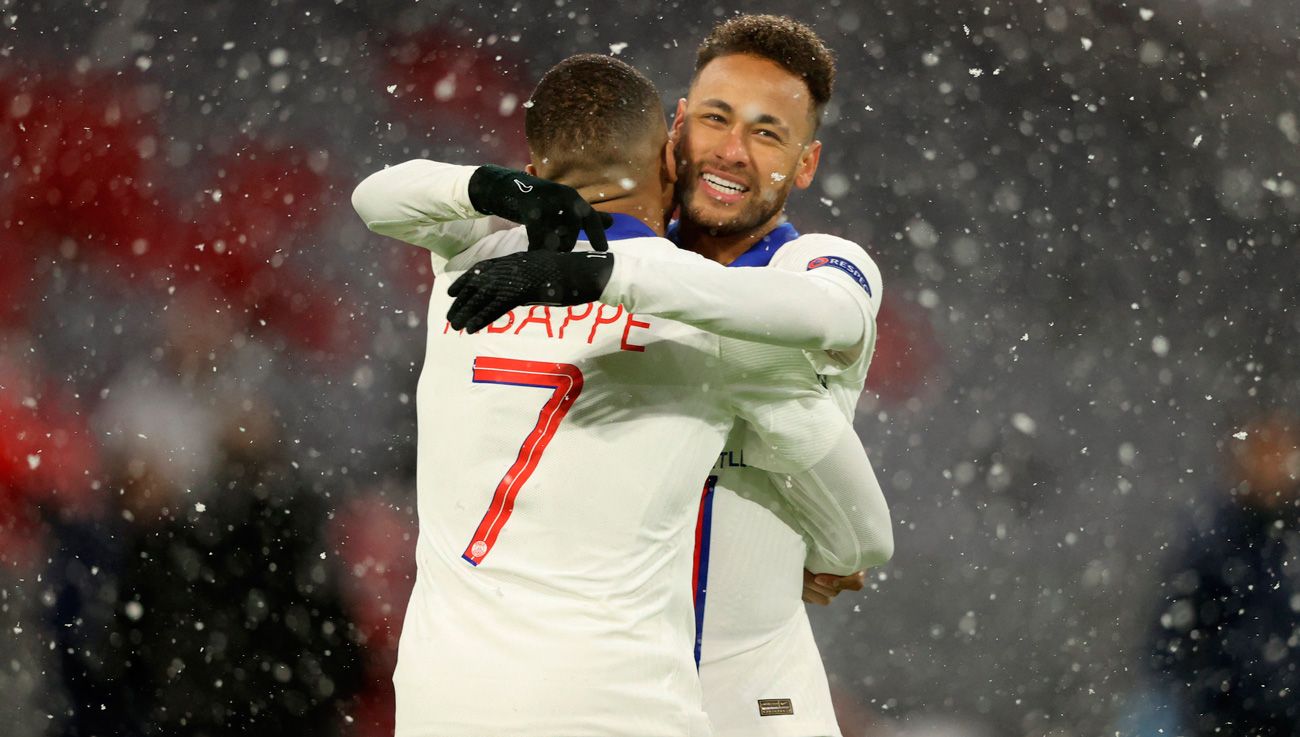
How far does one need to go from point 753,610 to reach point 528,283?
1.05m

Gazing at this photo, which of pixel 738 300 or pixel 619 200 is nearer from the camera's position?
pixel 738 300

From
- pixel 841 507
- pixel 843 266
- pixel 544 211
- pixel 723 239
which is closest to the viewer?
pixel 544 211

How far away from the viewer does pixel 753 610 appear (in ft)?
8.80

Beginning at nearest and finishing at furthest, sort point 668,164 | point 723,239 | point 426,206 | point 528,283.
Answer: point 528,283 → point 426,206 → point 668,164 → point 723,239

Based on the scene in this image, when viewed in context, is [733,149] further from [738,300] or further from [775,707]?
[775,707]

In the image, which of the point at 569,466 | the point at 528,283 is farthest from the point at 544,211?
the point at 569,466

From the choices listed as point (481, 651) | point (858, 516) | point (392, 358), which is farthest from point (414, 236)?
point (392, 358)

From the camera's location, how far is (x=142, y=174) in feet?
22.1

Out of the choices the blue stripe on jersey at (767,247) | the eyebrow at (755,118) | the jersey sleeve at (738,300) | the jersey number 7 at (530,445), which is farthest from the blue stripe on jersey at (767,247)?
the jersey number 7 at (530,445)

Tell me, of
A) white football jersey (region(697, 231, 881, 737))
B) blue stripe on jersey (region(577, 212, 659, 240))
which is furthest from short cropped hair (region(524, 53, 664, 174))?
white football jersey (region(697, 231, 881, 737))

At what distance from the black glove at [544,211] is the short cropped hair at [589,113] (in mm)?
216

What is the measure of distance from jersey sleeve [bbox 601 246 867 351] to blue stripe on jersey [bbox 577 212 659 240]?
0.65ft

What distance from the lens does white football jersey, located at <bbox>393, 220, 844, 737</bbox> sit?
2035 mm

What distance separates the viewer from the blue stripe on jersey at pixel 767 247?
8.89 ft
